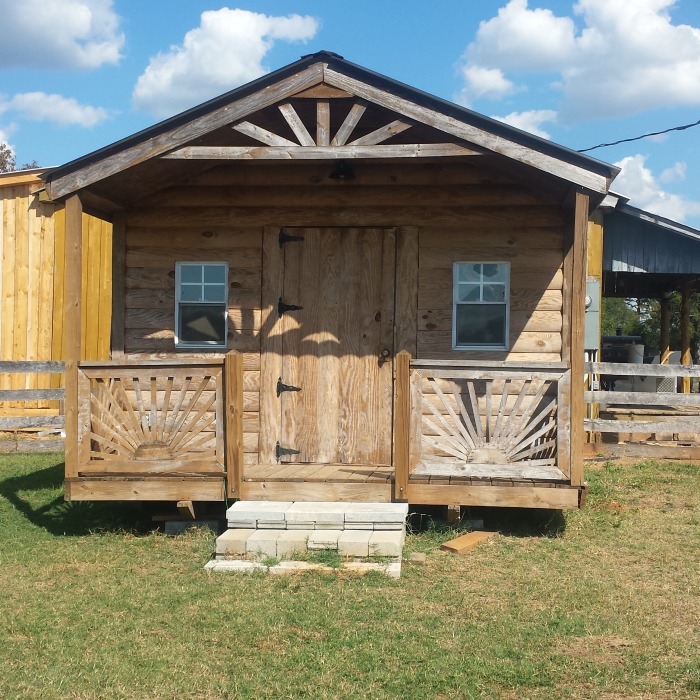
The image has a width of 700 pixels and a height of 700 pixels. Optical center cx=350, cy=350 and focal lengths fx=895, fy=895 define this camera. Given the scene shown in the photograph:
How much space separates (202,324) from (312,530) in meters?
3.12

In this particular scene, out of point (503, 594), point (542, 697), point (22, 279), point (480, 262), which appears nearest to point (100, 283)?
point (22, 279)

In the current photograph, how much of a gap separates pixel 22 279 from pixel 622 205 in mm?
9880

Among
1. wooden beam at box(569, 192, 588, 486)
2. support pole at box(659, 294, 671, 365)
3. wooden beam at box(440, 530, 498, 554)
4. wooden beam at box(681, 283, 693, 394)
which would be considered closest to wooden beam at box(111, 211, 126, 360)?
wooden beam at box(440, 530, 498, 554)

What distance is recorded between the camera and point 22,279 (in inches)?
598

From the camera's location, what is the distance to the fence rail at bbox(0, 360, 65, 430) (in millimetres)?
12164

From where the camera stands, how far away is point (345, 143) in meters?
7.76

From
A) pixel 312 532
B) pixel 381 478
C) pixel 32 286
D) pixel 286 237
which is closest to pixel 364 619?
pixel 312 532

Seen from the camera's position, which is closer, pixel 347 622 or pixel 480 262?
pixel 347 622

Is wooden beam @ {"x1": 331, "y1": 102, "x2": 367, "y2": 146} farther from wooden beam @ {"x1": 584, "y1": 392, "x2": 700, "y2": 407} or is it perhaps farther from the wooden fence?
the wooden fence

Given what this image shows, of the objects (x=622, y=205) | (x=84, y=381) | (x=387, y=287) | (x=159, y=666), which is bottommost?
(x=159, y=666)

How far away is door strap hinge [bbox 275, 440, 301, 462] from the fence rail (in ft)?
13.7

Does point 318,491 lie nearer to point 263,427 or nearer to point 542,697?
point 263,427

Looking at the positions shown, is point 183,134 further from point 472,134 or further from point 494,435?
point 494,435

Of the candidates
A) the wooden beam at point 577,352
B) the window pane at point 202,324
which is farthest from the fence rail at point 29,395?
the wooden beam at point 577,352
